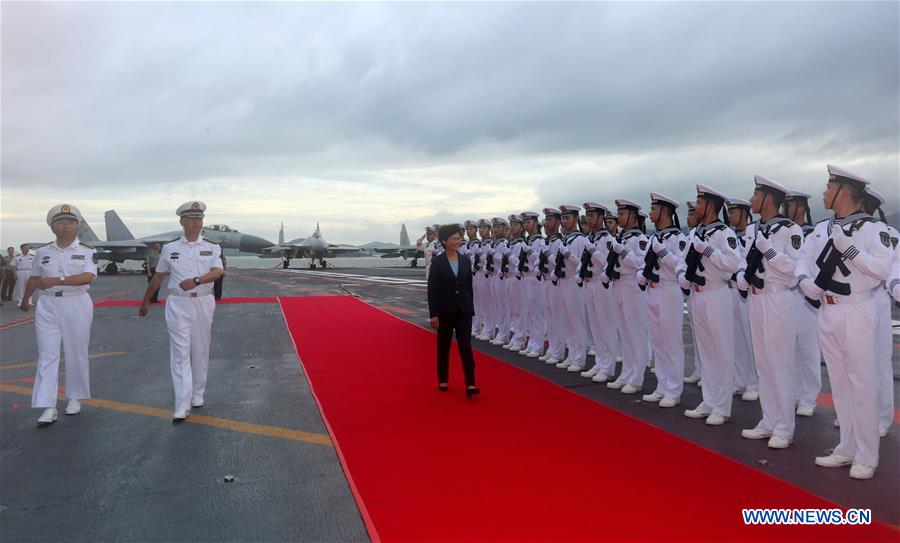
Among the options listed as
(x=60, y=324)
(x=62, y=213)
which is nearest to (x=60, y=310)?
(x=60, y=324)

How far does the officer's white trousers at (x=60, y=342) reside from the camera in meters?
5.63

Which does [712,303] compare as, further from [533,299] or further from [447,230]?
[533,299]

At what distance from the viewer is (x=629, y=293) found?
677 cm

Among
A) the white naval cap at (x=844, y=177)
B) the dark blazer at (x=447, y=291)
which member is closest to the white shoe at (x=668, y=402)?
the dark blazer at (x=447, y=291)

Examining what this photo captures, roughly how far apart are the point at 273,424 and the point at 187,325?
4.68 feet

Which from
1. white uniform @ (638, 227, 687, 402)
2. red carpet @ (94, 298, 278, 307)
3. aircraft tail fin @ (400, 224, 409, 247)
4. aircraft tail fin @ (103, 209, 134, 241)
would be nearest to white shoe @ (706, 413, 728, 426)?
white uniform @ (638, 227, 687, 402)

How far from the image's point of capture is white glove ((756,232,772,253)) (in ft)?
15.8

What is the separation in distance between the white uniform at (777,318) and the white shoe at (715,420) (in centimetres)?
52

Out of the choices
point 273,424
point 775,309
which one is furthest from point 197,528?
point 775,309

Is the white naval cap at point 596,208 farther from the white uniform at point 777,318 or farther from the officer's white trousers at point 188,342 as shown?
the officer's white trousers at point 188,342

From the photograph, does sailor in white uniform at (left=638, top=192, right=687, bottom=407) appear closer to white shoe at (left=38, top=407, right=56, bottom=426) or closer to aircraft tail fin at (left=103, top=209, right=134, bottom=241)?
white shoe at (left=38, top=407, right=56, bottom=426)

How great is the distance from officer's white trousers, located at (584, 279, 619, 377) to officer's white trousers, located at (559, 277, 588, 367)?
1.46 ft

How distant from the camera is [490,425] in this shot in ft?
17.4

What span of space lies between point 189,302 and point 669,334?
5.14 m
